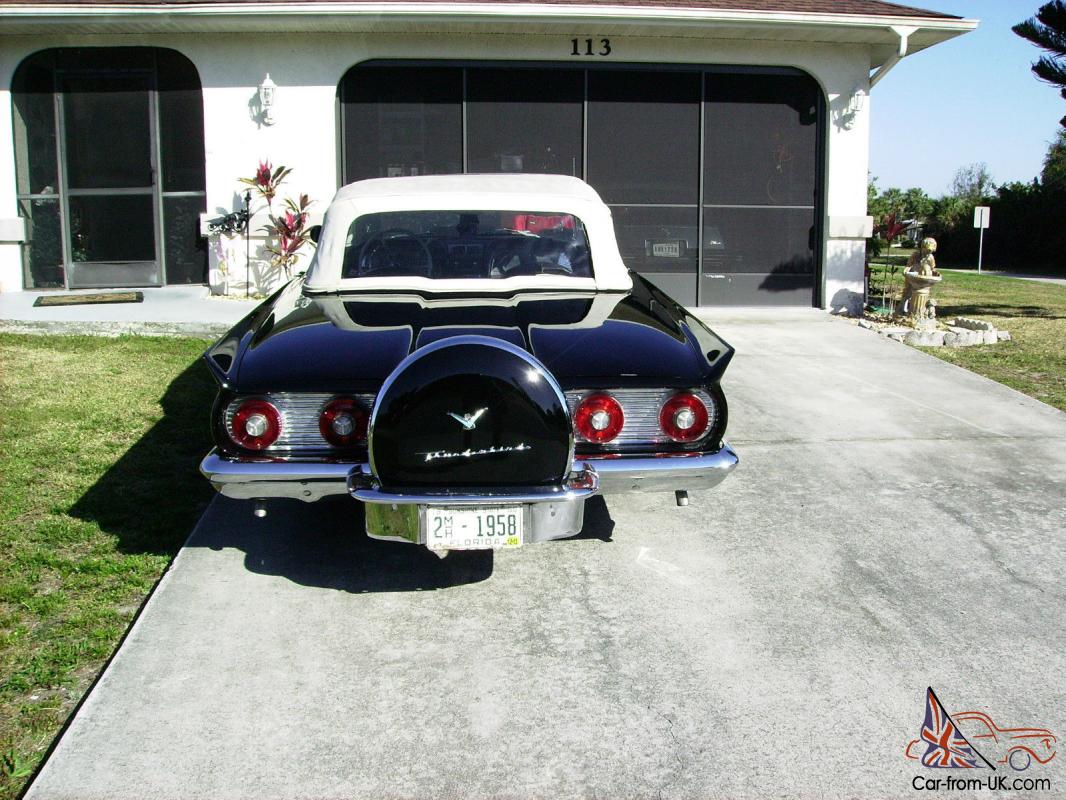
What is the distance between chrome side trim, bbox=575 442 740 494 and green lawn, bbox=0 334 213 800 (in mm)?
2035

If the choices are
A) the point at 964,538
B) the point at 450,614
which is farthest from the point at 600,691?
the point at 964,538

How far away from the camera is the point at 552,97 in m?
12.5

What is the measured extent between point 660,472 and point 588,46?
357 inches

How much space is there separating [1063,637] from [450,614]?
97.4 inches

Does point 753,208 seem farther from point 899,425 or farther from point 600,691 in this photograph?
point 600,691

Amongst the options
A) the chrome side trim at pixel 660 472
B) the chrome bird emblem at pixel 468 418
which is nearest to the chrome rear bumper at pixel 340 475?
the chrome side trim at pixel 660 472

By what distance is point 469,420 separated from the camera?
3.88 metres

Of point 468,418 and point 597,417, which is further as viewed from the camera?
point 597,417

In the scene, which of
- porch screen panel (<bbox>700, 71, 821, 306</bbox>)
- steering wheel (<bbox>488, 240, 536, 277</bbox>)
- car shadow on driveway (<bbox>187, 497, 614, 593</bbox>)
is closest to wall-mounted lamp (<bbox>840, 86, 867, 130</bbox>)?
porch screen panel (<bbox>700, 71, 821, 306</bbox>)

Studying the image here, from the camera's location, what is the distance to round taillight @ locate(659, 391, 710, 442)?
439 cm

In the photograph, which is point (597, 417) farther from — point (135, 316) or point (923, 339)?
point (923, 339)

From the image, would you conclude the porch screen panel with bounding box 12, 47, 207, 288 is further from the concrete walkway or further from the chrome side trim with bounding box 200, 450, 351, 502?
the chrome side trim with bounding box 200, 450, 351, 502

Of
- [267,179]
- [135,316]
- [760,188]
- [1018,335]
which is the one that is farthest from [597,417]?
[1018,335]

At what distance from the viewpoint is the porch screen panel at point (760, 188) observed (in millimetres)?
12672
